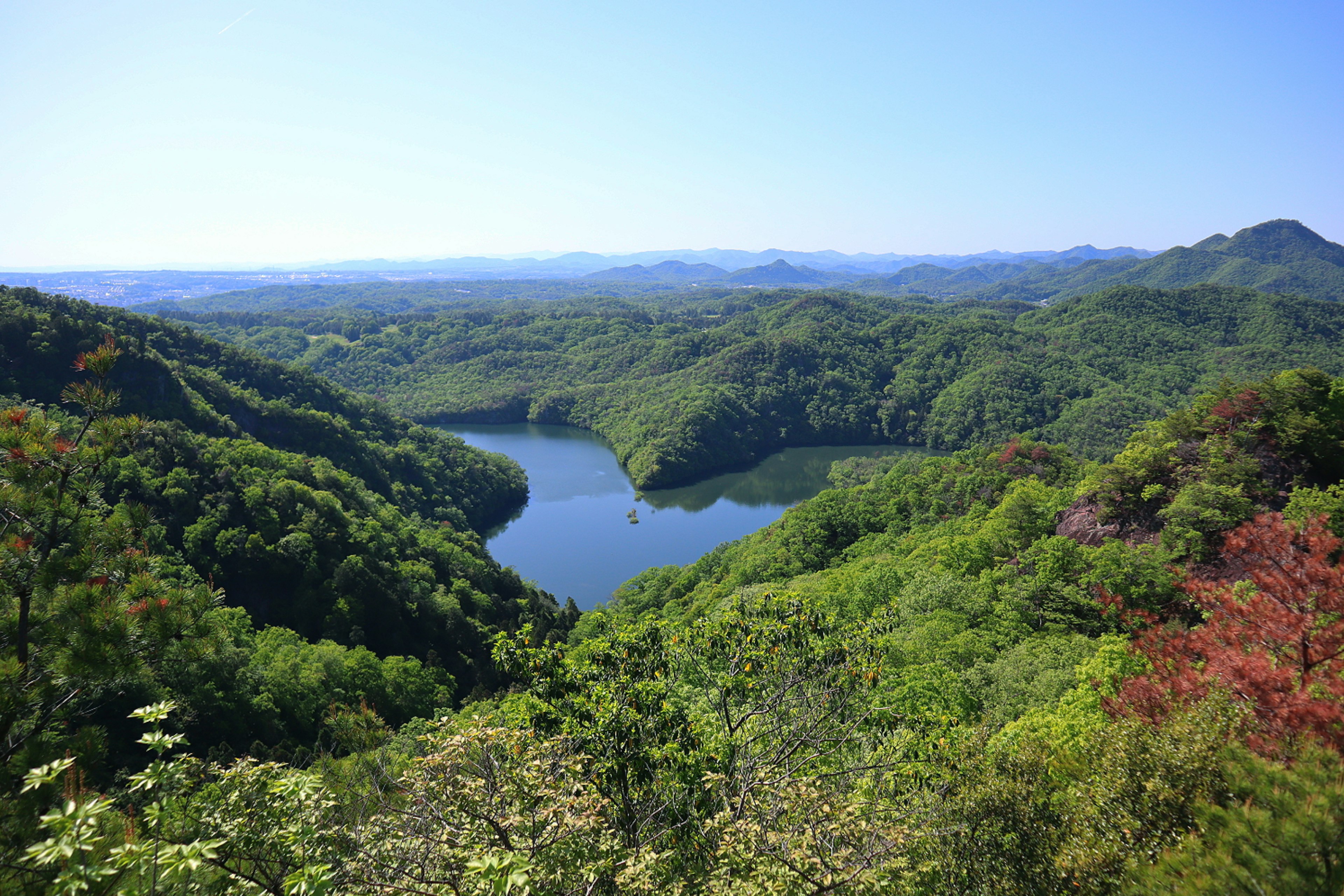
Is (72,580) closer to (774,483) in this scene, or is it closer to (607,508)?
(607,508)

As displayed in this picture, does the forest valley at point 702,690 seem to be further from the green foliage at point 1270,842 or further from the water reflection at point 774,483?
the water reflection at point 774,483

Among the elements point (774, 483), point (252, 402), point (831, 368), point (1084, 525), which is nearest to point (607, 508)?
point (774, 483)

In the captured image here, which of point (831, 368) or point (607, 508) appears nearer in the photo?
point (607, 508)

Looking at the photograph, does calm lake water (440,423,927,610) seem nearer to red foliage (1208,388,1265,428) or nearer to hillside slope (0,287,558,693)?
hillside slope (0,287,558,693)

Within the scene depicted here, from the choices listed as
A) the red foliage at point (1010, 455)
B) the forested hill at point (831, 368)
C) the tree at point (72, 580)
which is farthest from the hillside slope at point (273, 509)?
the forested hill at point (831, 368)

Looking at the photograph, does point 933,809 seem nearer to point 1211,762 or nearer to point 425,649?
point 1211,762

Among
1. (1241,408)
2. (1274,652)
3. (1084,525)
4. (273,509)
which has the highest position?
(1241,408)
